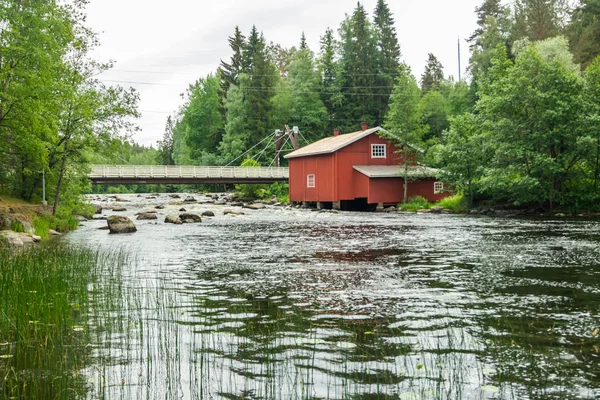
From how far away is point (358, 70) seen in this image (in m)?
68.9

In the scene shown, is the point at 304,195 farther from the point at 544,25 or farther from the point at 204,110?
the point at 204,110

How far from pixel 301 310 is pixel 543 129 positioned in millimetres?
23523

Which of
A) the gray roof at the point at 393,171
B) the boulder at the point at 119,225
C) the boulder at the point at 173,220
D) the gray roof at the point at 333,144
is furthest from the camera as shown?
the gray roof at the point at 333,144

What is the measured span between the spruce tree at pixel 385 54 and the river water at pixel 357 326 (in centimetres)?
5546

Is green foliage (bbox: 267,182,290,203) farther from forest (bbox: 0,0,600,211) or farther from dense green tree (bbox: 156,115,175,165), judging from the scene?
dense green tree (bbox: 156,115,175,165)

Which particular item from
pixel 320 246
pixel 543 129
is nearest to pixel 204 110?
pixel 543 129

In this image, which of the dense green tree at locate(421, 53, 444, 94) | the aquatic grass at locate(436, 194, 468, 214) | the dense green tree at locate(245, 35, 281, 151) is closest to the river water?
the aquatic grass at locate(436, 194, 468, 214)

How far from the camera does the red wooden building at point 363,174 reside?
3744 cm

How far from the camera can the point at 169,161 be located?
92.0 metres

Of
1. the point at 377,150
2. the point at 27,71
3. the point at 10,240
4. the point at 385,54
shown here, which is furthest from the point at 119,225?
the point at 385,54

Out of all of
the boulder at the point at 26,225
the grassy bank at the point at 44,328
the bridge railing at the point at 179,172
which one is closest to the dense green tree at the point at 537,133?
the boulder at the point at 26,225

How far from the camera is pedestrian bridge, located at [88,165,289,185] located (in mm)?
45625

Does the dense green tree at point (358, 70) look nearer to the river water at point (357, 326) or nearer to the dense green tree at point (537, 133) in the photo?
the dense green tree at point (537, 133)

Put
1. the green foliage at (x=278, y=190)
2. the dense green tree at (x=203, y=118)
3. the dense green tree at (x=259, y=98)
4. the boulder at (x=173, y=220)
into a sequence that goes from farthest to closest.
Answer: the dense green tree at (x=203, y=118), the dense green tree at (x=259, y=98), the green foliage at (x=278, y=190), the boulder at (x=173, y=220)
